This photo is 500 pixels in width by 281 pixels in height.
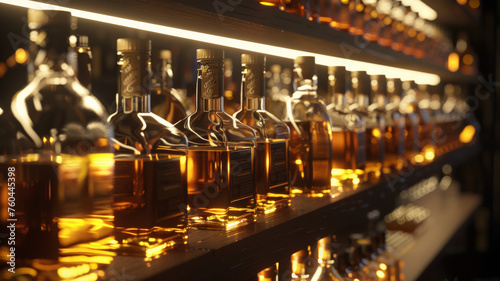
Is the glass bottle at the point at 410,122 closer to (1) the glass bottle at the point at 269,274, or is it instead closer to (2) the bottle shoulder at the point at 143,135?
(1) the glass bottle at the point at 269,274

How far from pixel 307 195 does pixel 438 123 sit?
6.84 feet

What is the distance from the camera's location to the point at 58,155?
2.41ft

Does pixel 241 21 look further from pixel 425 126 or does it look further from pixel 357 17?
pixel 425 126

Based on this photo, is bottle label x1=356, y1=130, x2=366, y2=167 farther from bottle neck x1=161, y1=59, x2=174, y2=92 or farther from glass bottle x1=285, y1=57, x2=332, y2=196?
bottle neck x1=161, y1=59, x2=174, y2=92

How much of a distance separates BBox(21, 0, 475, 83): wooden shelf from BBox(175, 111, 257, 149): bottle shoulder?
167 millimetres

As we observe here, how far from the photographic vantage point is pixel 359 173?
5.90 ft

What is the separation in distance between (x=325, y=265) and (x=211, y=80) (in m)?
0.88

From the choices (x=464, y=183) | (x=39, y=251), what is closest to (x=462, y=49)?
(x=464, y=183)

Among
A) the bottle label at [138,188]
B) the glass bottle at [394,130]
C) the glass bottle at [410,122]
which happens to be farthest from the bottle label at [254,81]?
the glass bottle at [410,122]

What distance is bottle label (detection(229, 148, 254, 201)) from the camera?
1.01 meters

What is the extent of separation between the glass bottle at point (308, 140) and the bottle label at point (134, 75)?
642 mm

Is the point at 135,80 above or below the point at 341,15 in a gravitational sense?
below

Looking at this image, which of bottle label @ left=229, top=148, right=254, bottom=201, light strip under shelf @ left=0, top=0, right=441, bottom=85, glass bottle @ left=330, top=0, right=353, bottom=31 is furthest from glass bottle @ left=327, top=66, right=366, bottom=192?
bottle label @ left=229, top=148, right=254, bottom=201

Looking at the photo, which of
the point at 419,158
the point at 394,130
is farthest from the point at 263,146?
the point at 419,158
